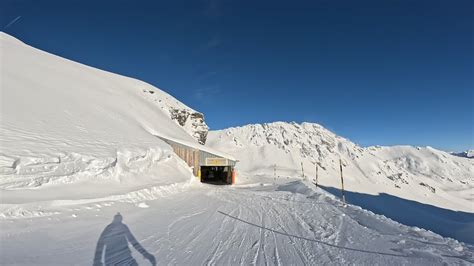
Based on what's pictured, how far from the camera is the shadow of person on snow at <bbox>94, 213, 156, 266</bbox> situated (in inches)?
187

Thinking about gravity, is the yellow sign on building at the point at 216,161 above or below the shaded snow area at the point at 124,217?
above

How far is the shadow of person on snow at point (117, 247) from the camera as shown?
4758 mm

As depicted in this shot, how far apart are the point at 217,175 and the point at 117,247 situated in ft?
113

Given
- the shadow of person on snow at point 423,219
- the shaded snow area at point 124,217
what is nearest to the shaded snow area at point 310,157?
the shadow of person on snow at point 423,219

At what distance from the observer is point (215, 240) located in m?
6.31

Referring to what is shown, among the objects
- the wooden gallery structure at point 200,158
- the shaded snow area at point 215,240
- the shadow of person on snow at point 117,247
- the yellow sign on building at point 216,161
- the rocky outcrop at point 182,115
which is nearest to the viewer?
the shadow of person on snow at point 117,247

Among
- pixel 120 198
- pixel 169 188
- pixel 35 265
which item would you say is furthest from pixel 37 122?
pixel 35 265

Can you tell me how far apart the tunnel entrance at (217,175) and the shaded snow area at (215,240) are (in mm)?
24513

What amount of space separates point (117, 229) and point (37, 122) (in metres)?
9.79

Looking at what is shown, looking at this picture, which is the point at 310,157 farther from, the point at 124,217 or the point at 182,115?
the point at 124,217

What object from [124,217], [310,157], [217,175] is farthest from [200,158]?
[310,157]

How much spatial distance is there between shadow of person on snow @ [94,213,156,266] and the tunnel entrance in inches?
1031

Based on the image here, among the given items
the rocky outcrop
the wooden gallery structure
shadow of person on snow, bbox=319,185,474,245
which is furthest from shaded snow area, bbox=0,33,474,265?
the rocky outcrop

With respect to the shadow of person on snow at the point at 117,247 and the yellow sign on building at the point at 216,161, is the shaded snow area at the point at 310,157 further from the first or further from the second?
the shadow of person on snow at the point at 117,247
